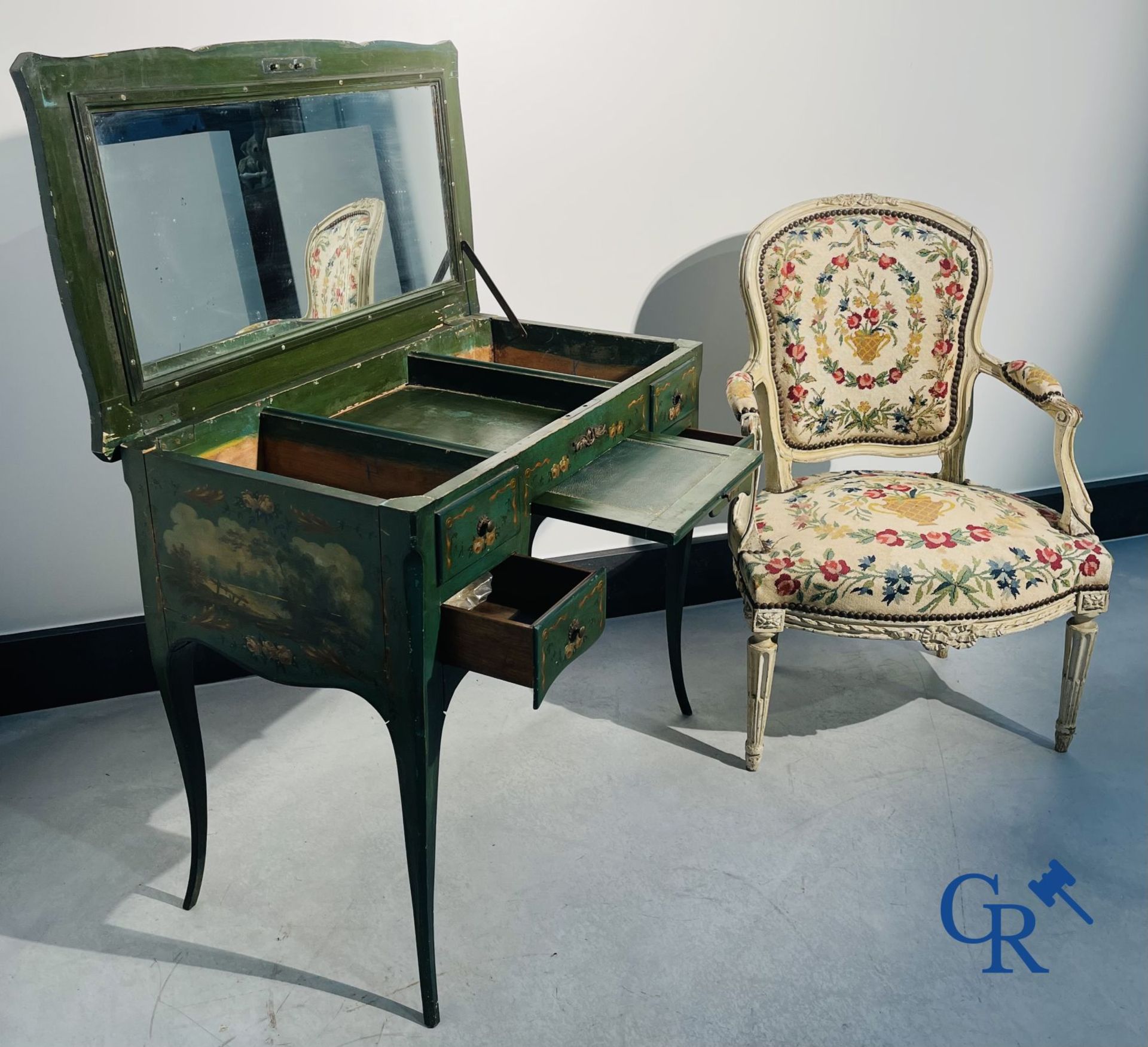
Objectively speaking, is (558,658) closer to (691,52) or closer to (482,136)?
(482,136)

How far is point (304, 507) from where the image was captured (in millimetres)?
1628

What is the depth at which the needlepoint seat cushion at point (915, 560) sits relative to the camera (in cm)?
228

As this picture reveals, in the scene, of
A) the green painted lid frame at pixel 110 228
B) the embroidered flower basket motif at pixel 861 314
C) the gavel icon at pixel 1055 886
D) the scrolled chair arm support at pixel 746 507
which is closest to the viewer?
the green painted lid frame at pixel 110 228

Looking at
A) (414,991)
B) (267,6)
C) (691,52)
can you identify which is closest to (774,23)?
(691,52)

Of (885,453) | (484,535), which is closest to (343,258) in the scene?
(484,535)

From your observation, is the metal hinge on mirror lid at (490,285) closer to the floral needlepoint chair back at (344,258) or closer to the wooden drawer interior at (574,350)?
the wooden drawer interior at (574,350)

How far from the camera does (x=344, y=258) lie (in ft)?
6.91

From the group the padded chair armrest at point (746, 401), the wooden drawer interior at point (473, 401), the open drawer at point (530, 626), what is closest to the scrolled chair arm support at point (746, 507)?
the padded chair armrest at point (746, 401)

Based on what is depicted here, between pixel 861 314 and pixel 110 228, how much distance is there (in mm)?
1690

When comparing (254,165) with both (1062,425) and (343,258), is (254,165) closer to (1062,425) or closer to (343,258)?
(343,258)

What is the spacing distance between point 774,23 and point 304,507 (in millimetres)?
1886

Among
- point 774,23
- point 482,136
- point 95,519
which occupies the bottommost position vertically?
point 95,519

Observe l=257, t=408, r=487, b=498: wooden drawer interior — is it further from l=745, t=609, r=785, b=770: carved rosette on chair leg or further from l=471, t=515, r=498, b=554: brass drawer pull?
l=745, t=609, r=785, b=770: carved rosette on chair leg

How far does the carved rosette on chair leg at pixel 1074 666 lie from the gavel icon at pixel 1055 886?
39 cm
